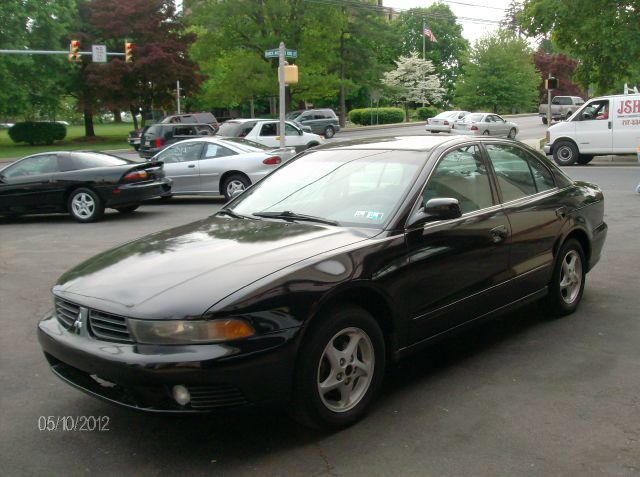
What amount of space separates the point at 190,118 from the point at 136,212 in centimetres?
2125

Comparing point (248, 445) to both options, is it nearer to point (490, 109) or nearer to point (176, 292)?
point (176, 292)

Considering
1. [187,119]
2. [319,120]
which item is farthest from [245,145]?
[319,120]

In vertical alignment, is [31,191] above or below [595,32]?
below

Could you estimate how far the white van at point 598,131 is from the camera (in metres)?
19.9

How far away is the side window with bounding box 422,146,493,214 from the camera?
464 centimetres

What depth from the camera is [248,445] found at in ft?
11.9

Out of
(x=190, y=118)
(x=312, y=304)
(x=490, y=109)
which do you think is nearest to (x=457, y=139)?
(x=312, y=304)

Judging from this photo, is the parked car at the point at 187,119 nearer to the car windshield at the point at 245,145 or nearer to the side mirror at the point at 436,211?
the car windshield at the point at 245,145

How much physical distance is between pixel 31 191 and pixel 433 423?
10854mm

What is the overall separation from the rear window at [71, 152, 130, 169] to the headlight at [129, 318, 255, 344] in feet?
33.6

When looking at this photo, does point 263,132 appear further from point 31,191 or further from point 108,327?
point 108,327

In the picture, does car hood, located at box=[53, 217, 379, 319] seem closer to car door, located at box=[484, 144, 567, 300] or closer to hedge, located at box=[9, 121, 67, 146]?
car door, located at box=[484, 144, 567, 300]

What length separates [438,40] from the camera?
88.9m

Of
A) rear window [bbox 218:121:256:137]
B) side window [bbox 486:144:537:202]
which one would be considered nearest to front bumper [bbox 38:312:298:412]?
side window [bbox 486:144:537:202]
